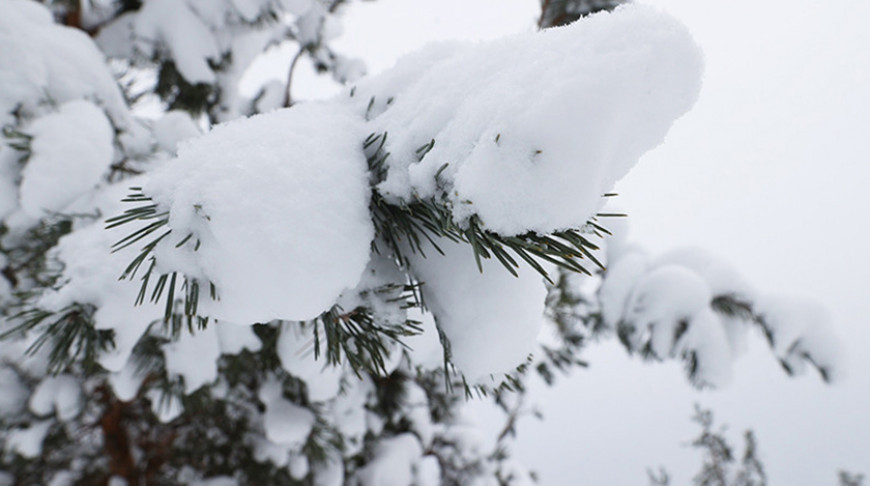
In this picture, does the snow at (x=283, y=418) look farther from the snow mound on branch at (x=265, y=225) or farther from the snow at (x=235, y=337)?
the snow mound on branch at (x=265, y=225)

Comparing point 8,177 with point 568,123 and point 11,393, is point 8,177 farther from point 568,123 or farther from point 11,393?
point 11,393

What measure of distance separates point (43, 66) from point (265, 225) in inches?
71.5

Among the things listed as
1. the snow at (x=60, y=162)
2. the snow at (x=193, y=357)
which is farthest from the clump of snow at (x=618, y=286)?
the snow at (x=60, y=162)

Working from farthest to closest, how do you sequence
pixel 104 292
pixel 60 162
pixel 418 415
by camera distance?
1. pixel 418 415
2. pixel 60 162
3. pixel 104 292

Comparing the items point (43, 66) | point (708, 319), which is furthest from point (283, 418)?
point (708, 319)

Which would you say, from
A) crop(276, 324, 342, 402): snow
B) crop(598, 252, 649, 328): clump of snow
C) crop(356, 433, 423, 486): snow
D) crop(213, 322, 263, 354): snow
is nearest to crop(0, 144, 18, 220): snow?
crop(213, 322, 263, 354): snow

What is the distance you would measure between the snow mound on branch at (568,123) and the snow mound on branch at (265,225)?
18cm

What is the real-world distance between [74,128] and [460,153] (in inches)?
62.9

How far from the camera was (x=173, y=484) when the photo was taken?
13.1ft

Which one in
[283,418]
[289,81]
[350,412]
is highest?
[289,81]

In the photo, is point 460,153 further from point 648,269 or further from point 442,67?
point 648,269

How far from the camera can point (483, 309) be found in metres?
0.76

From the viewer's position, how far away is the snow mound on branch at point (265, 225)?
0.64 meters

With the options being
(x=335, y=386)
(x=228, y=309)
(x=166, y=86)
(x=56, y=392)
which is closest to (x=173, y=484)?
(x=56, y=392)
